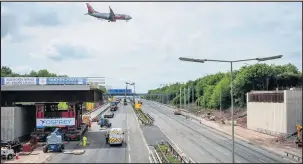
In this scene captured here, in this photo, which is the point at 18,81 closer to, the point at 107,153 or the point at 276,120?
the point at 107,153

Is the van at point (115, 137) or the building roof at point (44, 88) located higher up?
the building roof at point (44, 88)

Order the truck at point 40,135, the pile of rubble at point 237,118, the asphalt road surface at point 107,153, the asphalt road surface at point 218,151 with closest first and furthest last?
the asphalt road surface at point 107,153, the asphalt road surface at point 218,151, the truck at point 40,135, the pile of rubble at point 237,118

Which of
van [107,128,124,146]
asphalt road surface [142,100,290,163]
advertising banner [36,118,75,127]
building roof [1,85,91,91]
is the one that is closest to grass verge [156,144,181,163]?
asphalt road surface [142,100,290,163]

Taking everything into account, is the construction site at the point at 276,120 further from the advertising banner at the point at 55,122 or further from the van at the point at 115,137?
the advertising banner at the point at 55,122

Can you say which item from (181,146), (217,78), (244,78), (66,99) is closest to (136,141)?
(181,146)

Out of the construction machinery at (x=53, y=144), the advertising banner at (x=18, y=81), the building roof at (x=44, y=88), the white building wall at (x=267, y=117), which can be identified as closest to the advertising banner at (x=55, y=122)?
the building roof at (x=44, y=88)

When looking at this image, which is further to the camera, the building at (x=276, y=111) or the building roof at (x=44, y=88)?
the building at (x=276, y=111)

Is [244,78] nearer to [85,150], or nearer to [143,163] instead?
[85,150]

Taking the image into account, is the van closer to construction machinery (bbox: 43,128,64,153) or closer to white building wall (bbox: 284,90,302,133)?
construction machinery (bbox: 43,128,64,153)
